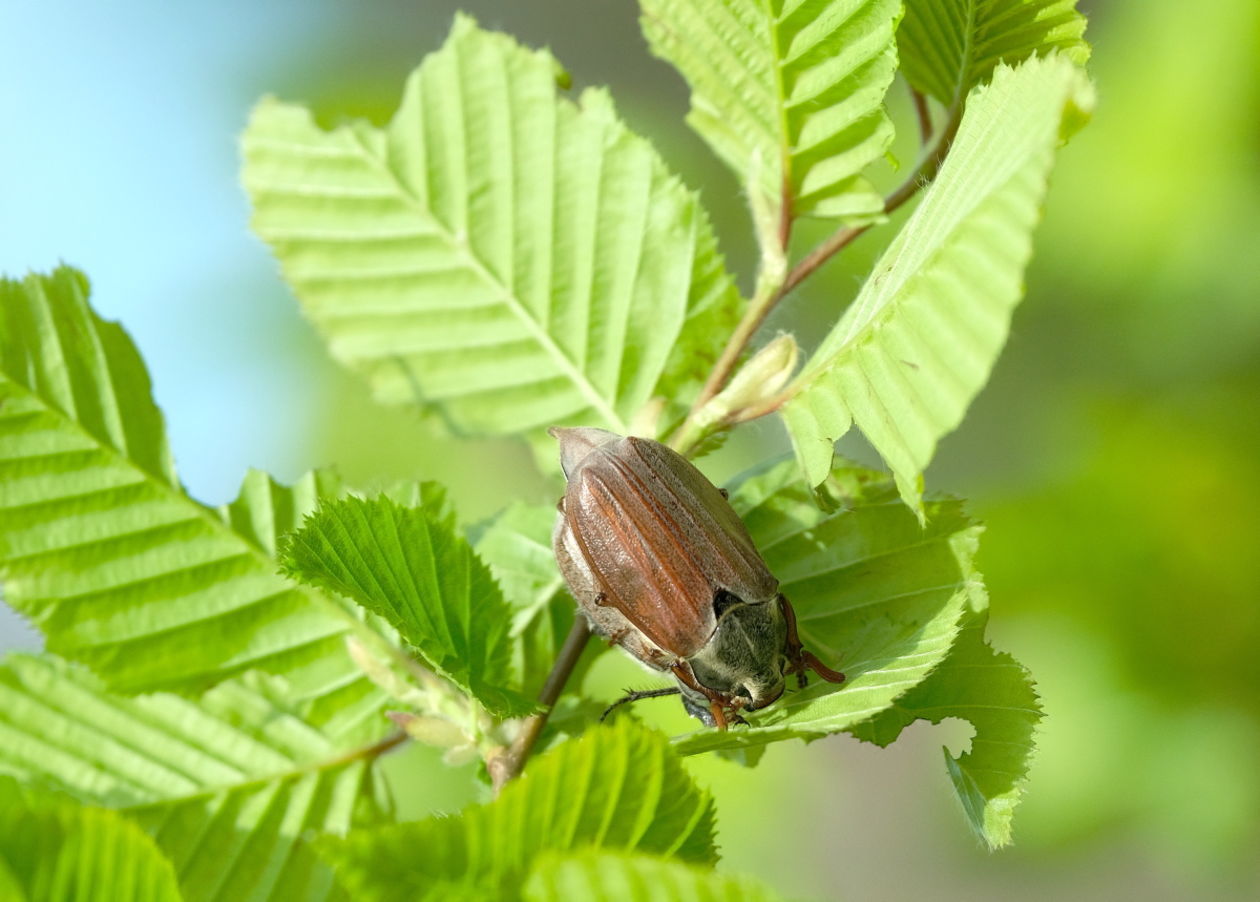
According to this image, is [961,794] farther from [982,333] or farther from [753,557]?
[982,333]

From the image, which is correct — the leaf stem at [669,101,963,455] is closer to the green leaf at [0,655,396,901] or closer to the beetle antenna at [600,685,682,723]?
the beetle antenna at [600,685,682,723]

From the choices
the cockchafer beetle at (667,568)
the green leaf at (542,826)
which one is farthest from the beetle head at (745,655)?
the green leaf at (542,826)

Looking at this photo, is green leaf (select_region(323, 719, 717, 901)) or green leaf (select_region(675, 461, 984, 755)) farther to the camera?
green leaf (select_region(675, 461, 984, 755))

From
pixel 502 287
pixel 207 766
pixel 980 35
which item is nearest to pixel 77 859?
pixel 207 766

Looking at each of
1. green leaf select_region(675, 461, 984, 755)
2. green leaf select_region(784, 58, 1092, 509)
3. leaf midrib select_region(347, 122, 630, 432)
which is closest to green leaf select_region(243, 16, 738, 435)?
leaf midrib select_region(347, 122, 630, 432)

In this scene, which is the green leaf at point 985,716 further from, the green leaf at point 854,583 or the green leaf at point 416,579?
the green leaf at point 416,579

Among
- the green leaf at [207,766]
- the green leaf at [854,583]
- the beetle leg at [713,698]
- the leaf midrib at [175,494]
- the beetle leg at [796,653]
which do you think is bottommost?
the beetle leg at [713,698]
